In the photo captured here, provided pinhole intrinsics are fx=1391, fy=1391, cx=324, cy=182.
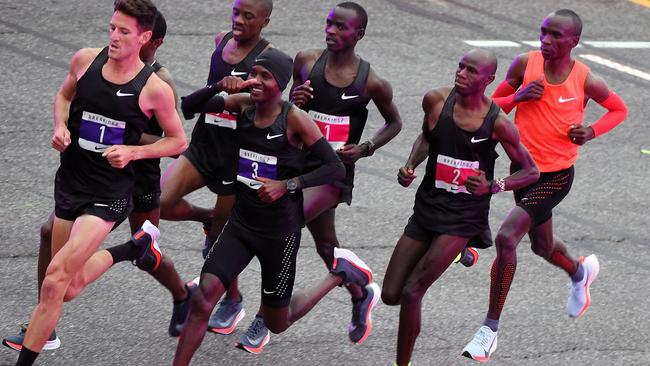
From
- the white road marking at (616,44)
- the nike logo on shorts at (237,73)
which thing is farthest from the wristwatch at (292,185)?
the white road marking at (616,44)

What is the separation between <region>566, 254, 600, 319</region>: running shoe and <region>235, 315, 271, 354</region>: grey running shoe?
241 centimetres

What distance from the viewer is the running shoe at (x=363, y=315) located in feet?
30.9

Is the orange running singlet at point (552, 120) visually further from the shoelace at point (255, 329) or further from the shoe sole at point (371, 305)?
the shoelace at point (255, 329)

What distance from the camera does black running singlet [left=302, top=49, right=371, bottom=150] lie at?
9.38 meters

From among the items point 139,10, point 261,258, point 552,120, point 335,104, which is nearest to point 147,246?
point 261,258

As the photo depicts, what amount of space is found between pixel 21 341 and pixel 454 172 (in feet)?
9.53

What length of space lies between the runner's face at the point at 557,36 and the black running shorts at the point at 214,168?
228 cm

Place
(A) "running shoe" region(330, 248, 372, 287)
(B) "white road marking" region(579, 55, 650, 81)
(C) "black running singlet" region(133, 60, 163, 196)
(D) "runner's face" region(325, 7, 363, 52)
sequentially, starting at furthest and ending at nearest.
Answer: (B) "white road marking" region(579, 55, 650, 81) < (A) "running shoe" region(330, 248, 372, 287) < (D) "runner's face" region(325, 7, 363, 52) < (C) "black running singlet" region(133, 60, 163, 196)

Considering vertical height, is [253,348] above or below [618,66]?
above

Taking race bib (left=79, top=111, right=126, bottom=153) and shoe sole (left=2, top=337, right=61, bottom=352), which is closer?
race bib (left=79, top=111, right=126, bottom=153)

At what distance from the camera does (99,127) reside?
8.21 m

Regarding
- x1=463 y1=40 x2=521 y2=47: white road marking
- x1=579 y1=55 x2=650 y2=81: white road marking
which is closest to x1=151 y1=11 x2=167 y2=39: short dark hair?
x1=463 y1=40 x2=521 y2=47: white road marking

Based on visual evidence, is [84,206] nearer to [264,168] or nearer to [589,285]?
[264,168]

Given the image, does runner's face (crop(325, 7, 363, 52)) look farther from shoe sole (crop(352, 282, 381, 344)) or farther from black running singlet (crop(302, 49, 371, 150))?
shoe sole (crop(352, 282, 381, 344))
